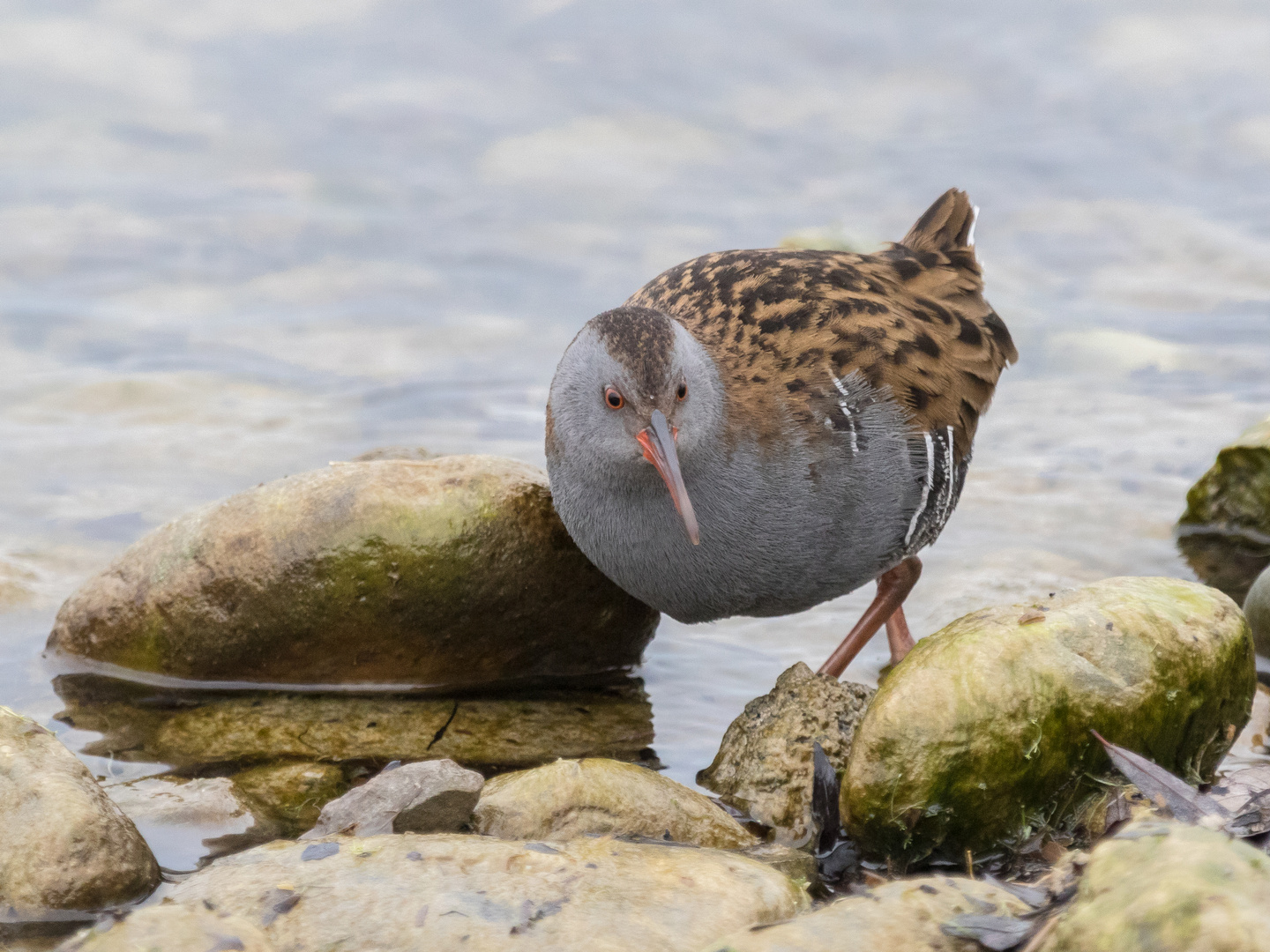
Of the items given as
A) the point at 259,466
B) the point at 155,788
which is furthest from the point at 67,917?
the point at 259,466

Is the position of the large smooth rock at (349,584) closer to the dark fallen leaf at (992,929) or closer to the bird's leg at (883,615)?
the bird's leg at (883,615)

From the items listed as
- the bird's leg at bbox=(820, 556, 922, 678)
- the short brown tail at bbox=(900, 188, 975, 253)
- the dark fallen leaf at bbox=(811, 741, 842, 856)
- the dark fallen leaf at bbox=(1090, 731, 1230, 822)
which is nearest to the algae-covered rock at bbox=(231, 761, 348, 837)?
the dark fallen leaf at bbox=(811, 741, 842, 856)

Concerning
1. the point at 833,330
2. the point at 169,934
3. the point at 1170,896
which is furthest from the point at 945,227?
the point at 169,934

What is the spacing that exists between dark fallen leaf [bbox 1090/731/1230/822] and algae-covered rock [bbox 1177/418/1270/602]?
138 inches

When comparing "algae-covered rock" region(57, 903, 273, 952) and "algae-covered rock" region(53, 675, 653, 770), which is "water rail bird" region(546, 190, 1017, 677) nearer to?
"algae-covered rock" region(53, 675, 653, 770)

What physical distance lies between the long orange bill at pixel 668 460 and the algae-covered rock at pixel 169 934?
2.13m

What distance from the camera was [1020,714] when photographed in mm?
4344

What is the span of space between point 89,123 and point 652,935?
37.0 ft

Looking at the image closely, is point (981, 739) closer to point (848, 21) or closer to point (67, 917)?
point (67, 917)

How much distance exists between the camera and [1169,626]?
4.53 meters

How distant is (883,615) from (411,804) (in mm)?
2896

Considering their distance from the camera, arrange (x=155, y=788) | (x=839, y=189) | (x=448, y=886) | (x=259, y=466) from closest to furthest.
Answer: (x=448, y=886)
(x=155, y=788)
(x=259, y=466)
(x=839, y=189)

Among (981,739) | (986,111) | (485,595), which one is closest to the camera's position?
(981,739)

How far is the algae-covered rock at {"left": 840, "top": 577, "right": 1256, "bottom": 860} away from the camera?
171 inches
